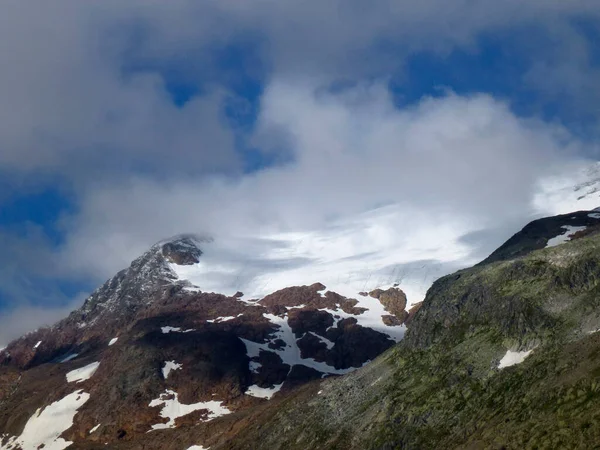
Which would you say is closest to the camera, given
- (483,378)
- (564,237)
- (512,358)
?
(483,378)

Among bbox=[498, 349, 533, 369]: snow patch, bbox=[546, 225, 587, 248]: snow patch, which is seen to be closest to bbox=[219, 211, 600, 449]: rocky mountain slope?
bbox=[498, 349, 533, 369]: snow patch

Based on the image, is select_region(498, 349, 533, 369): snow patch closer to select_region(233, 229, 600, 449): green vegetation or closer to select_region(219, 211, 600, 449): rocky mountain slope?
select_region(219, 211, 600, 449): rocky mountain slope

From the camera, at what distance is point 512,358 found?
317 ft

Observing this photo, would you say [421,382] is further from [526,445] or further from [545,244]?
[545,244]

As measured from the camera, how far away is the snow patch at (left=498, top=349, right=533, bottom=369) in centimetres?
9461

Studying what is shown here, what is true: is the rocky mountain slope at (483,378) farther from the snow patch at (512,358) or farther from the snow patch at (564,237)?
the snow patch at (564,237)

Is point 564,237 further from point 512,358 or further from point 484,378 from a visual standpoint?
point 484,378

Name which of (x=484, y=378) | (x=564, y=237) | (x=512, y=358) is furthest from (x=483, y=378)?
(x=564, y=237)

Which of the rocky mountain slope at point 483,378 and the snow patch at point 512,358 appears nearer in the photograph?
the rocky mountain slope at point 483,378

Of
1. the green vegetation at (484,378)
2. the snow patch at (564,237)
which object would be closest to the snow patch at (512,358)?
the green vegetation at (484,378)

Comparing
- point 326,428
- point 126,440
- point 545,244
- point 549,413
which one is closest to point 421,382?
point 326,428

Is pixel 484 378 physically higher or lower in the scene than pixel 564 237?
lower

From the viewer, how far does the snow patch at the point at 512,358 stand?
94.6 metres

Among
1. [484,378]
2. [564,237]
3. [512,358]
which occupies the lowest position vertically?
[484,378]
